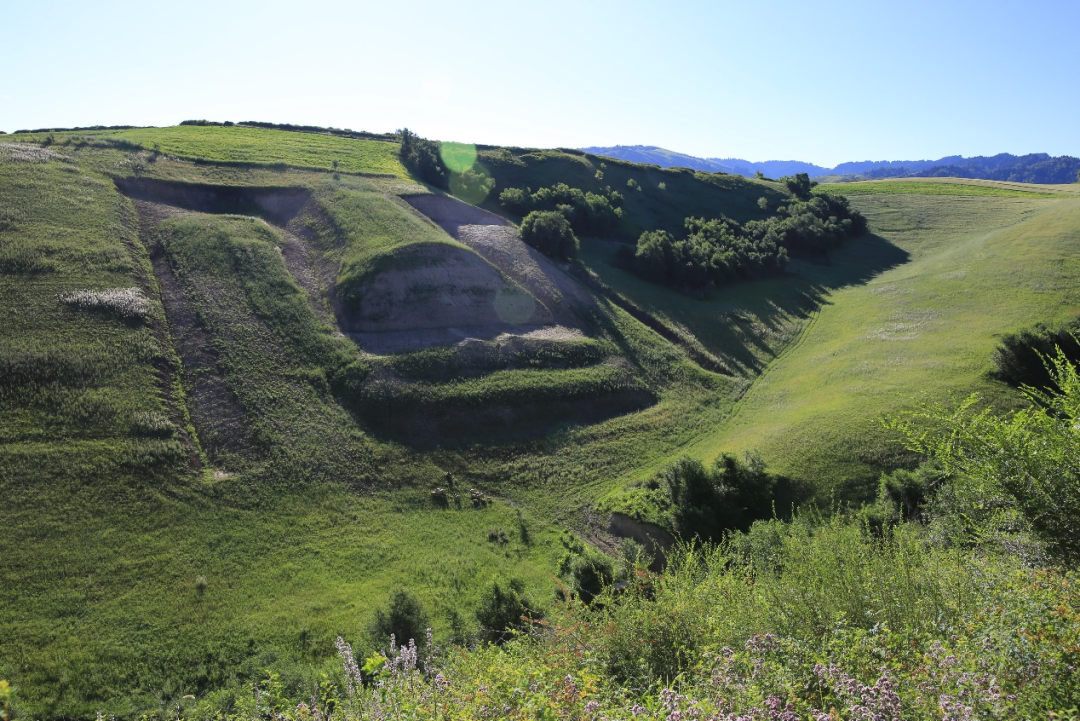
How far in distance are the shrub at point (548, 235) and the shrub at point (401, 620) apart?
5246 cm

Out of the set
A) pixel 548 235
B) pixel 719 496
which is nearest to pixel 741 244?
pixel 548 235

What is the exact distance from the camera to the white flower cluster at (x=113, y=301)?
127 feet

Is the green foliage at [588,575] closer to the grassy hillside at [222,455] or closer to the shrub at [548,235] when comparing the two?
the grassy hillside at [222,455]

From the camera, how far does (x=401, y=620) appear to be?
75.0 ft

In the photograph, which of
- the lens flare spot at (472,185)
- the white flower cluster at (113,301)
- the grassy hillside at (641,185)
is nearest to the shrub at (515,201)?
the grassy hillside at (641,185)

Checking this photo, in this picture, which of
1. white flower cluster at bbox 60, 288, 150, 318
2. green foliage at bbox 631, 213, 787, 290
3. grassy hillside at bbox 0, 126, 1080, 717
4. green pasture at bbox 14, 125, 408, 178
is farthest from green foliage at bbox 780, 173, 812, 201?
white flower cluster at bbox 60, 288, 150, 318

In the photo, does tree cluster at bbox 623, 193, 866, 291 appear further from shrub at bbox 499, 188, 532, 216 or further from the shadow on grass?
shrub at bbox 499, 188, 532, 216

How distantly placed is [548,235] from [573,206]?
57.7 ft

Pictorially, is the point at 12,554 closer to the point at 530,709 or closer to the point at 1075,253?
the point at 530,709

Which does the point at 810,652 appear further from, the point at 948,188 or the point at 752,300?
the point at 948,188

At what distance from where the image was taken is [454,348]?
154 feet

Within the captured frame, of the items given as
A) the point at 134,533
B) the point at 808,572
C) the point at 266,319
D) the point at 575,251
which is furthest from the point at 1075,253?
the point at 134,533

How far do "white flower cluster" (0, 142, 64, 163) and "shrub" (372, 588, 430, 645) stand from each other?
6017 centimetres

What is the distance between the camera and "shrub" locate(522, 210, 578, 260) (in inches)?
2741
